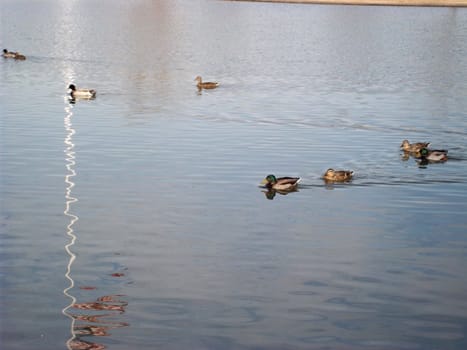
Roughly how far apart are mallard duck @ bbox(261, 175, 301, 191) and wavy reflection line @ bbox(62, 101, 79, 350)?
4.24m

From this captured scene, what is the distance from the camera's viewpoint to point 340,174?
22703mm

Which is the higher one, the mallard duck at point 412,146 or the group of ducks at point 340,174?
the mallard duck at point 412,146

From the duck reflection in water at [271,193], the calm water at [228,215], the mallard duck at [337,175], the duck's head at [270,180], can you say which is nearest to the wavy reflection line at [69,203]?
the calm water at [228,215]

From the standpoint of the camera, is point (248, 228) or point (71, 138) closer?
point (248, 228)

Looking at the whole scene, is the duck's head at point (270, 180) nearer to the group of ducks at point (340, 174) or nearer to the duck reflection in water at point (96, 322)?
the group of ducks at point (340, 174)

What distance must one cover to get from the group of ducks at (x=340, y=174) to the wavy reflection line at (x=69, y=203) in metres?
4.27

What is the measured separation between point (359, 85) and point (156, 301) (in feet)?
100

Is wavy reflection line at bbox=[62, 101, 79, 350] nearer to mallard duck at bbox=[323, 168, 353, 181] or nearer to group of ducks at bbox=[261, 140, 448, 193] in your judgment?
group of ducks at bbox=[261, 140, 448, 193]

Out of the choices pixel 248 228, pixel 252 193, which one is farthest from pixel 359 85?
pixel 248 228

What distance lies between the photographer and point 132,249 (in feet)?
56.0

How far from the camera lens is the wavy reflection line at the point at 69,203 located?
1400cm

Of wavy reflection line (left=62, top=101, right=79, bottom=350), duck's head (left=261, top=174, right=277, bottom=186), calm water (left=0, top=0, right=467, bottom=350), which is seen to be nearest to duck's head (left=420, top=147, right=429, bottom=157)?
Answer: calm water (left=0, top=0, right=467, bottom=350)

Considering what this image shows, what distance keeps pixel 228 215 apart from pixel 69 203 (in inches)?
131

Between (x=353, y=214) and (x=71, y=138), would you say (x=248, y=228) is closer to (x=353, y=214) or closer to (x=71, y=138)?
(x=353, y=214)
